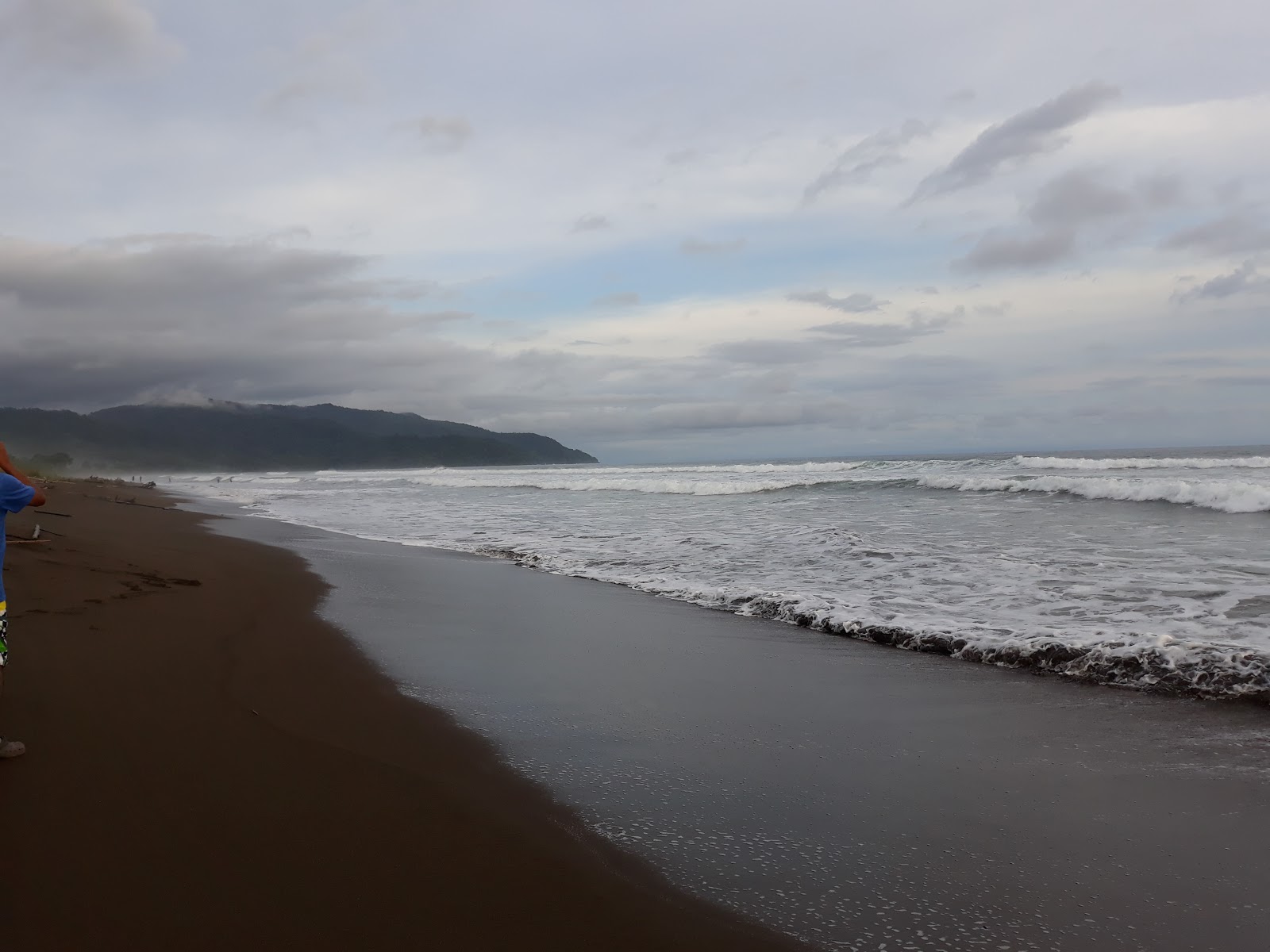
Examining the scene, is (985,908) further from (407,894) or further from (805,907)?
(407,894)

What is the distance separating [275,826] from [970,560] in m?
9.10

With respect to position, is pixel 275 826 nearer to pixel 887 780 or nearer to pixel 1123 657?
pixel 887 780

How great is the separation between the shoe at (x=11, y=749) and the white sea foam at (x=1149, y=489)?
750 inches

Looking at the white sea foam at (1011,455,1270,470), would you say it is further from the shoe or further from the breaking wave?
the shoe

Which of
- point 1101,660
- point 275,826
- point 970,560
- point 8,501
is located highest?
point 8,501

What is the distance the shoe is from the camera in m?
3.20

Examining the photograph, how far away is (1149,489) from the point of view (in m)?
18.2

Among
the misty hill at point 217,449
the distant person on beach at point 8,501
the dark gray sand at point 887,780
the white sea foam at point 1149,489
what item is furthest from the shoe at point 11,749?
the misty hill at point 217,449

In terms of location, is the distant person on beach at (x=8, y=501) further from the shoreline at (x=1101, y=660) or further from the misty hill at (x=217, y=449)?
the misty hill at (x=217, y=449)

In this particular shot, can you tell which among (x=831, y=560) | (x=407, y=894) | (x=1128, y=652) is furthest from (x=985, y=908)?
(x=831, y=560)

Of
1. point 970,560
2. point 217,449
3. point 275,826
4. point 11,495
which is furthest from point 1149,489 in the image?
point 217,449

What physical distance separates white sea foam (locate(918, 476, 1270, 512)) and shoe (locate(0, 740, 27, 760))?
1906 cm

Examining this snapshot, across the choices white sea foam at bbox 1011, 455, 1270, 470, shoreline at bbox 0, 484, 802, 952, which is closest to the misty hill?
white sea foam at bbox 1011, 455, 1270, 470

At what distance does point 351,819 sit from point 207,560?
8.70m
